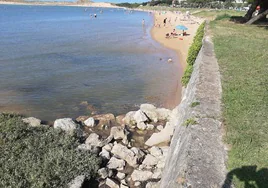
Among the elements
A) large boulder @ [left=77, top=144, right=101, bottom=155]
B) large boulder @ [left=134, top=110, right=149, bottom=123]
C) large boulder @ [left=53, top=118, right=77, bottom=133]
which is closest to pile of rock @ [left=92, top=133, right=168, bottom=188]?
large boulder @ [left=77, top=144, right=101, bottom=155]

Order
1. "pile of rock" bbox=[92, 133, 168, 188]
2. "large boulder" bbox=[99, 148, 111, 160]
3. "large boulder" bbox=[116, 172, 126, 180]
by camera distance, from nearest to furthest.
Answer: "pile of rock" bbox=[92, 133, 168, 188] → "large boulder" bbox=[116, 172, 126, 180] → "large boulder" bbox=[99, 148, 111, 160]

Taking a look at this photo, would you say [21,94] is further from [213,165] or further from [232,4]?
[232,4]

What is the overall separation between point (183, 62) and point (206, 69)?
1342 centimetres

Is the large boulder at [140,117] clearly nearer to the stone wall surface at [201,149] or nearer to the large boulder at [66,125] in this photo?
the large boulder at [66,125]

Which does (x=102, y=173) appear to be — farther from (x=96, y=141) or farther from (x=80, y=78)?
(x=80, y=78)

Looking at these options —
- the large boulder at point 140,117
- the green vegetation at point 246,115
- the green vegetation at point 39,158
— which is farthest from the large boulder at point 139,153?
the green vegetation at point 246,115

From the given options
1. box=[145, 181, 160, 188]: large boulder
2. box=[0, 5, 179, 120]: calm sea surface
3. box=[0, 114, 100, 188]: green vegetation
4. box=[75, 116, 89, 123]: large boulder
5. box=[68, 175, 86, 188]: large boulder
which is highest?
box=[0, 114, 100, 188]: green vegetation

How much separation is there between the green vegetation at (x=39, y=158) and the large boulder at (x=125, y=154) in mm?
1176

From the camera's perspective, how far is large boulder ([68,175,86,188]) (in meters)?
7.82

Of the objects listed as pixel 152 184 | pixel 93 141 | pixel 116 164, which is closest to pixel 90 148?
pixel 93 141

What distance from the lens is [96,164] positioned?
8875 millimetres

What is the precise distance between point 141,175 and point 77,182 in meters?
2.15

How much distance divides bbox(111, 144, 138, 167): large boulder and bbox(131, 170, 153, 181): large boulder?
624 millimetres

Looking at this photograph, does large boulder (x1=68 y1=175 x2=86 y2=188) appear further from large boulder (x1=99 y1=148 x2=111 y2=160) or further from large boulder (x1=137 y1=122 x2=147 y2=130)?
large boulder (x1=137 y1=122 x2=147 y2=130)
